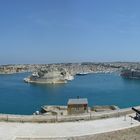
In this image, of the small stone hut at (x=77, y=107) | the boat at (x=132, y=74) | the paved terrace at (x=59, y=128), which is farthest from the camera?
the boat at (x=132, y=74)

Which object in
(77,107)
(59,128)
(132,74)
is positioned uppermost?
(77,107)

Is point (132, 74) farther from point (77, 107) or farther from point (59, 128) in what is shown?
point (59, 128)

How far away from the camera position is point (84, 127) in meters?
11.1

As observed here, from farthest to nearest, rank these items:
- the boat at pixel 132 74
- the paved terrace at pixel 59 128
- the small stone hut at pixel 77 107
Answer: the boat at pixel 132 74 < the small stone hut at pixel 77 107 < the paved terrace at pixel 59 128

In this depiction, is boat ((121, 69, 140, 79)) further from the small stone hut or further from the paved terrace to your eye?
the paved terrace

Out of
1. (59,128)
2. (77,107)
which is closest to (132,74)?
(77,107)

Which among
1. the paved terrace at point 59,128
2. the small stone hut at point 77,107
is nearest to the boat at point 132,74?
the small stone hut at point 77,107

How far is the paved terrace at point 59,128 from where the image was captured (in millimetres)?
10047

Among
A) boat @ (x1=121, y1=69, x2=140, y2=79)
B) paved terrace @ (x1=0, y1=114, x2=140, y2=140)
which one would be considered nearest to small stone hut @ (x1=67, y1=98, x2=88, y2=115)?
paved terrace @ (x1=0, y1=114, x2=140, y2=140)

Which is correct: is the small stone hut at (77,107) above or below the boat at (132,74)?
above

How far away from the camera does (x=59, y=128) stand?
10.9 meters

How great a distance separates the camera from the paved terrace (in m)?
10.0

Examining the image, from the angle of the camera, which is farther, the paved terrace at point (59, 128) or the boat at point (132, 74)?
the boat at point (132, 74)

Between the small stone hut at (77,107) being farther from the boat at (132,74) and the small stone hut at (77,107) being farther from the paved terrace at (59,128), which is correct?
the boat at (132,74)
